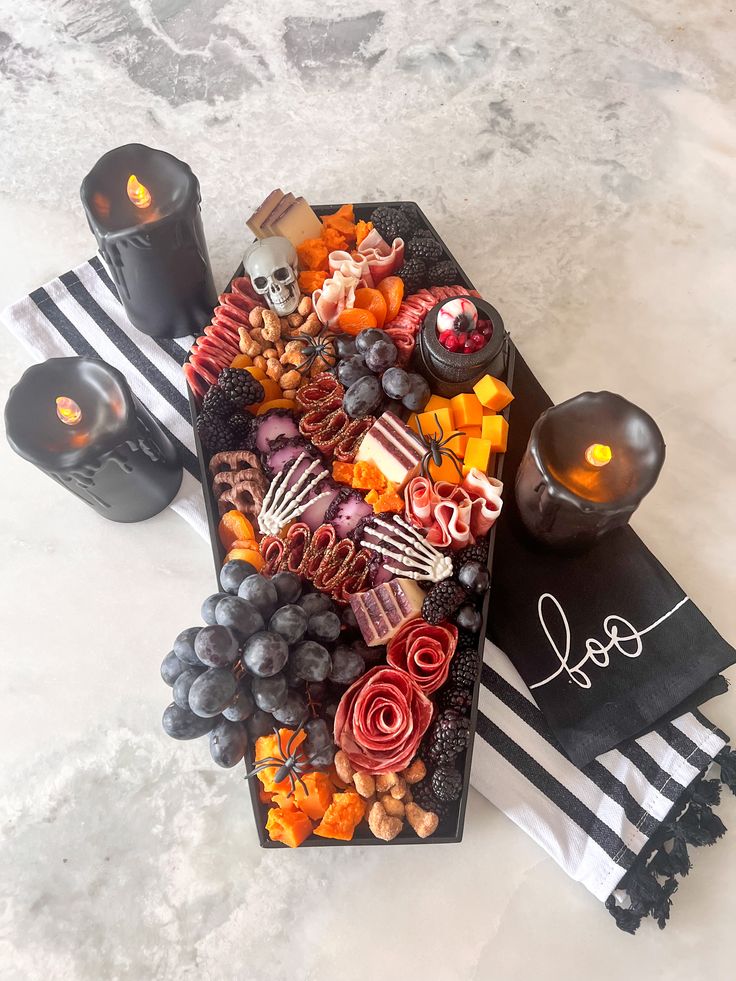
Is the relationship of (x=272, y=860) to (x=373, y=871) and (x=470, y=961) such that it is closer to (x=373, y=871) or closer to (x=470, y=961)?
(x=373, y=871)

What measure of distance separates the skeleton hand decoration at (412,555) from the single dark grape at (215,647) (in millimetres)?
244

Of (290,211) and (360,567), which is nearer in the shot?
(360,567)

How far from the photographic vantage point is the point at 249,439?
1.03 meters

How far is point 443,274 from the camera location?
3.68ft

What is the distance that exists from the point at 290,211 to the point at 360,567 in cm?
55

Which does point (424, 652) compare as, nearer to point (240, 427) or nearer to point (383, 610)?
point (383, 610)

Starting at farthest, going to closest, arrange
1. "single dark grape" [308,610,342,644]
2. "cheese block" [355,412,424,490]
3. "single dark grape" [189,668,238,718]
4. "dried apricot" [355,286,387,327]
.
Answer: "dried apricot" [355,286,387,327] → "cheese block" [355,412,424,490] → "single dark grape" [308,610,342,644] → "single dark grape" [189,668,238,718]

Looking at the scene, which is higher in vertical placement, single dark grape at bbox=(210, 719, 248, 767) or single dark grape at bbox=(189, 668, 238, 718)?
single dark grape at bbox=(189, 668, 238, 718)

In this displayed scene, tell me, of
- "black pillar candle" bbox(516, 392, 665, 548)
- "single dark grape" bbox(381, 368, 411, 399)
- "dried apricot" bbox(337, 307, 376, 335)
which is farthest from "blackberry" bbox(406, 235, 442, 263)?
"black pillar candle" bbox(516, 392, 665, 548)

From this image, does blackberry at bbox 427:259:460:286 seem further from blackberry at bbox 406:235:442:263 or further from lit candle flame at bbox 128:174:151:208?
lit candle flame at bbox 128:174:151:208

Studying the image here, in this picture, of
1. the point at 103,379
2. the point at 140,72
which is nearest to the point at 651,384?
the point at 103,379

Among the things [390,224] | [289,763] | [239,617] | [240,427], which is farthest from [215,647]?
[390,224]

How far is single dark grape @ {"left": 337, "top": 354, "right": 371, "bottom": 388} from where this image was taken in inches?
39.5

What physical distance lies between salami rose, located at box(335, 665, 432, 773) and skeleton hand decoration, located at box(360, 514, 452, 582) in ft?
0.41
